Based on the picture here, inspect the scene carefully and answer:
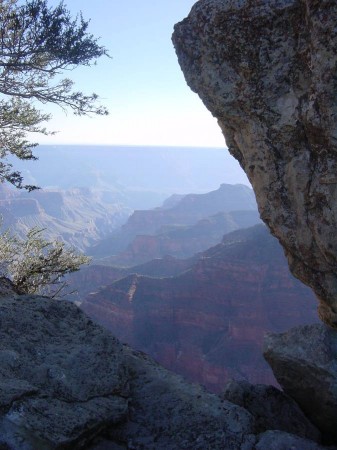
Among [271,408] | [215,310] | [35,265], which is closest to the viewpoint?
[271,408]

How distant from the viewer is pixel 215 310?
48094mm

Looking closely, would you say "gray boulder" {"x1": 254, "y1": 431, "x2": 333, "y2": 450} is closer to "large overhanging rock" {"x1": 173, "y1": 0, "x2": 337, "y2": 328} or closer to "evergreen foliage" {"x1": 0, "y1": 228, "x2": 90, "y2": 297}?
"large overhanging rock" {"x1": 173, "y1": 0, "x2": 337, "y2": 328}

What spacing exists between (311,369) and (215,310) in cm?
4298

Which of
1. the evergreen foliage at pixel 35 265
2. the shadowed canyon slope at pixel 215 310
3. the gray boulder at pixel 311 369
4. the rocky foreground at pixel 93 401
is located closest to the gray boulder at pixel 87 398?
the rocky foreground at pixel 93 401

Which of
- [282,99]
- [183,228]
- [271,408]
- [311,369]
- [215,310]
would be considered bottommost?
[215,310]

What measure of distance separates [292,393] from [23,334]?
4163 millimetres

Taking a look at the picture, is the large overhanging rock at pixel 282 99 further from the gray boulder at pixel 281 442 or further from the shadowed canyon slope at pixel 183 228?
the shadowed canyon slope at pixel 183 228

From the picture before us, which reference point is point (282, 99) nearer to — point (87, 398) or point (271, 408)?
point (87, 398)

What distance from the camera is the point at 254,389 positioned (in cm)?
660

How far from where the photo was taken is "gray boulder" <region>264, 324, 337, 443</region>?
5.86 m

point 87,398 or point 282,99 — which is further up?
point 282,99

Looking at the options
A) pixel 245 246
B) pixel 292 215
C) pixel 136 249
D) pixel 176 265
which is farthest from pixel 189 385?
pixel 136 249

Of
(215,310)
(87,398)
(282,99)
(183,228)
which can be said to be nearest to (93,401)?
(87,398)

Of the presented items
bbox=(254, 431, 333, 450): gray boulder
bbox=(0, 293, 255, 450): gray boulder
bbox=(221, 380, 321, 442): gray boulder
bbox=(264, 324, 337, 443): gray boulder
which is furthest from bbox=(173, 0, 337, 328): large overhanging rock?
bbox=(0, 293, 255, 450): gray boulder
